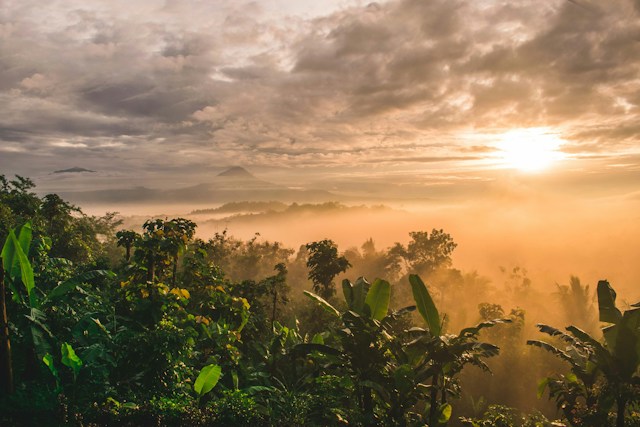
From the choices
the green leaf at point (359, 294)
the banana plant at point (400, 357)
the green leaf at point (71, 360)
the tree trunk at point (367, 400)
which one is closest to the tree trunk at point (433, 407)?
the banana plant at point (400, 357)

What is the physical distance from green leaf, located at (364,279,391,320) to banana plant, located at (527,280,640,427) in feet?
9.91

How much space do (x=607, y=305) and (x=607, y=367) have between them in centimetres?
104

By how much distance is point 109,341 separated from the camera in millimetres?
7336

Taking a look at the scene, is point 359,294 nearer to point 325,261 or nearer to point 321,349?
point 321,349

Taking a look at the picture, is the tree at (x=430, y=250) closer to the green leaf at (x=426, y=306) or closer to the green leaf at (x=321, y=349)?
the green leaf at (x=426, y=306)

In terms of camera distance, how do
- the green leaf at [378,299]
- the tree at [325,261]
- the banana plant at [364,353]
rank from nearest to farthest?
the banana plant at [364,353] → the green leaf at [378,299] → the tree at [325,261]

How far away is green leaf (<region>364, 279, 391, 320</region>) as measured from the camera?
7875mm

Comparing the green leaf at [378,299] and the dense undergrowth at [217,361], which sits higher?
the green leaf at [378,299]

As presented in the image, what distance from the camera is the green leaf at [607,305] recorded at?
7102mm

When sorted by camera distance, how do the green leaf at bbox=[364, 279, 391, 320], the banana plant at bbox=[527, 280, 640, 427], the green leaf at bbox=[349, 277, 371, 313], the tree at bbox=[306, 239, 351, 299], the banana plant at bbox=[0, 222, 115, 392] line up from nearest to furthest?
the banana plant at bbox=[527, 280, 640, 427], the banana plant at bbox=[0, 222, 115, 392], the green leaf at bbox=[364, 279, 391, 320], the green leaf at bbox=[349, 277, 371, 313], the tree at bbox=[306, 239, 351, 299]

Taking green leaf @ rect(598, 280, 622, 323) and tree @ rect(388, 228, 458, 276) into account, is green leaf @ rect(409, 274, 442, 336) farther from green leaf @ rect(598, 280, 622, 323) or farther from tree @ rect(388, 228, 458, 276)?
tree @ rect(388, 228, 458, 276)

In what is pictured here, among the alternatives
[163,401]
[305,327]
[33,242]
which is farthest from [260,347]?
[305,327]

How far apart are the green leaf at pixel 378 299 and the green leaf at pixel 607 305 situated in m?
3.68

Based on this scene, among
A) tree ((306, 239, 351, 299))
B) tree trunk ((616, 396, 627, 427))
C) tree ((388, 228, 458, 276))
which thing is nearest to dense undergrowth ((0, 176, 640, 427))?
tree trunk ((616, 396, 627, 427))
